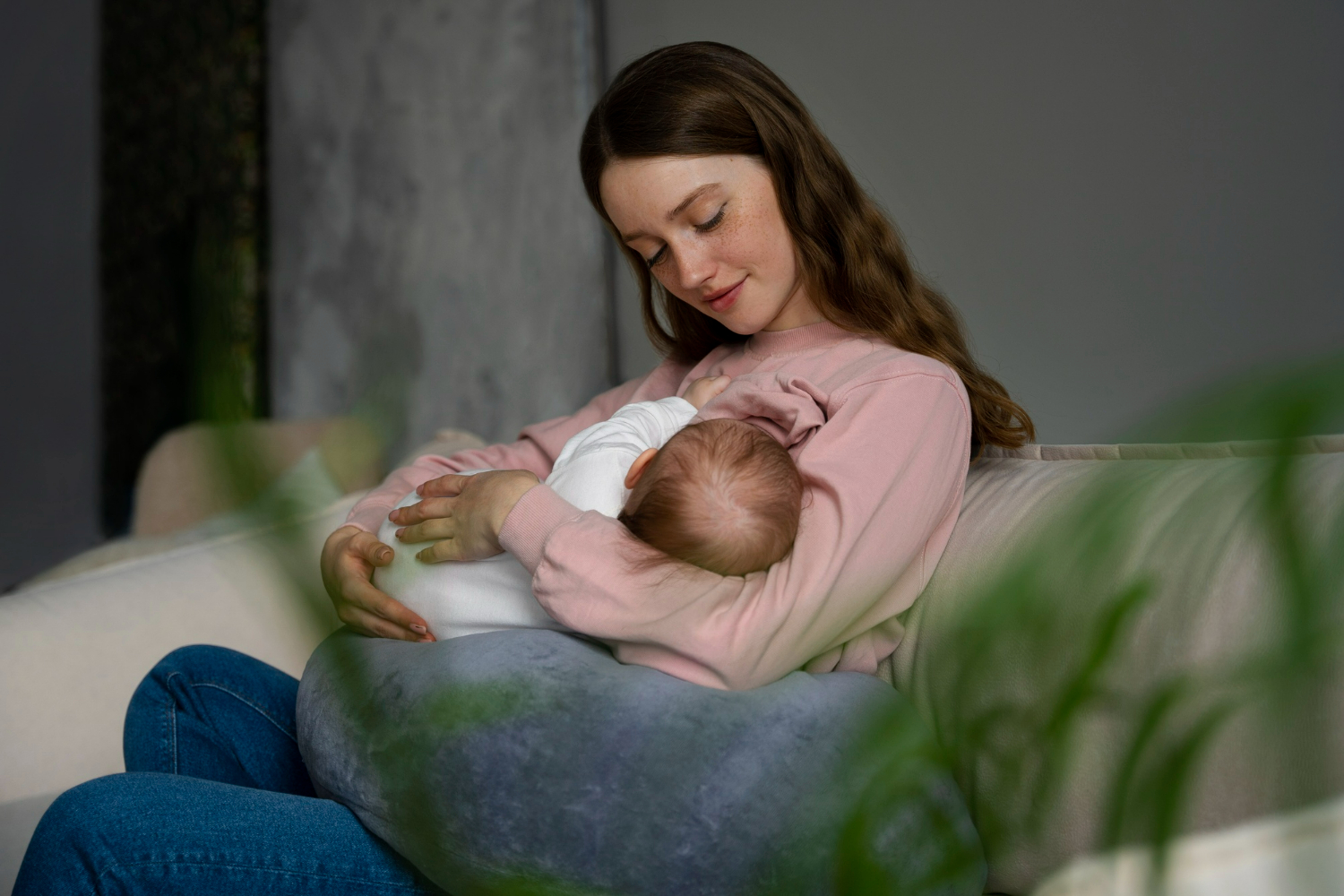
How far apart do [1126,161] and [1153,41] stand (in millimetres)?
196

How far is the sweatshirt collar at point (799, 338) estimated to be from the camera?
1.21m

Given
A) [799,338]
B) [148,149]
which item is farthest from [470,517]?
[148,149]

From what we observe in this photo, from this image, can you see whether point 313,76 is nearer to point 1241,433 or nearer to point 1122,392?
point 1122,392

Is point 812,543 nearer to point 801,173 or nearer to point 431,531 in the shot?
point 431,531

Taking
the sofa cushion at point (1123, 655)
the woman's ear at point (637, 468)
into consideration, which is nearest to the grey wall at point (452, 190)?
the woman's ear at point (637, 468)

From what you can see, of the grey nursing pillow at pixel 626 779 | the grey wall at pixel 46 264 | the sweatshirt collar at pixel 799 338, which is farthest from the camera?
the grey wall at pixel 46 264

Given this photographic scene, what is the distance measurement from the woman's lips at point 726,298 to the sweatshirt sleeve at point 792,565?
0.25m

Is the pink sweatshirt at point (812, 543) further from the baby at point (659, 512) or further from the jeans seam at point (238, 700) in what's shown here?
the jeans seam at point (238, 700)

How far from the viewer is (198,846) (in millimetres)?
737

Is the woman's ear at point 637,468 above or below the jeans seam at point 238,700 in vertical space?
above

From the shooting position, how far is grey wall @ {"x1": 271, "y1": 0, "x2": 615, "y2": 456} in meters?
2.82

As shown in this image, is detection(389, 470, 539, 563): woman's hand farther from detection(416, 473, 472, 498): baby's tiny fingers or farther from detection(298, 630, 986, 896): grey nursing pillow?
detection(298, 630, 986, 896): grey nursing pillow

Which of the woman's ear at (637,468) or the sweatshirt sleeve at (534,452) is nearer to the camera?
the woman's ear at (637,468)

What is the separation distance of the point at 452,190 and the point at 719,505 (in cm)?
233
